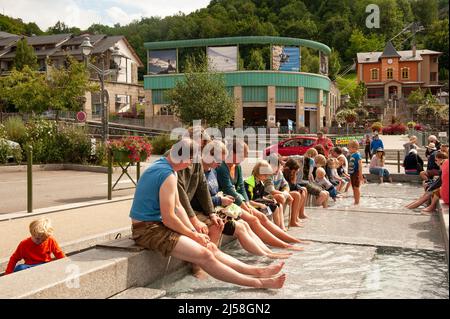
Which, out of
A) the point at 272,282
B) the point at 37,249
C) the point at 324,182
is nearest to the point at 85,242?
the point at 37,249

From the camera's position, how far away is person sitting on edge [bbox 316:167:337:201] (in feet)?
37.1

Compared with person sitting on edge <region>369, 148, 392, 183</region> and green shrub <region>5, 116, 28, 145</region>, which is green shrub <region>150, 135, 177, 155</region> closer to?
green shrub <region>5, 116, 28, 145</region>

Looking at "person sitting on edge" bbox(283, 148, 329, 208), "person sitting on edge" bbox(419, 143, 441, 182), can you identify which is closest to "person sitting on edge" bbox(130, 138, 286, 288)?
"person sitting on edge" bbox(283, 148, 329, 208)

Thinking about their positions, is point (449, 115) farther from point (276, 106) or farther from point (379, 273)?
point (276, 106)

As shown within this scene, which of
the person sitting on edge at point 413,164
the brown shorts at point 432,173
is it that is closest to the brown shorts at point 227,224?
the brown shorts at point 432,173

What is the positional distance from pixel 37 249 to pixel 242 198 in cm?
260

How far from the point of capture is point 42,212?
30.0ft

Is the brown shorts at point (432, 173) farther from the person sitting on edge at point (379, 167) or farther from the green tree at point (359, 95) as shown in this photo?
the green tree at point (359, 95)

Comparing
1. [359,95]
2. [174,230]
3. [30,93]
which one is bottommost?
[174,230]

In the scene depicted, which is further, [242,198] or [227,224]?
[242,198]

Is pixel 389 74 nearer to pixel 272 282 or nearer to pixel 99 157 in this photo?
pixel 99 157

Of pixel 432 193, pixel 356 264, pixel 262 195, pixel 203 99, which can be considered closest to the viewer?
pixel 356 264

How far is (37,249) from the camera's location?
490 centimetres
